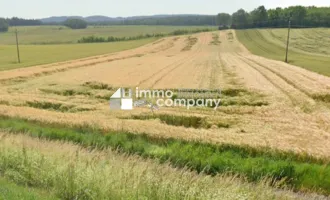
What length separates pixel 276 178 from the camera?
986 centimetres

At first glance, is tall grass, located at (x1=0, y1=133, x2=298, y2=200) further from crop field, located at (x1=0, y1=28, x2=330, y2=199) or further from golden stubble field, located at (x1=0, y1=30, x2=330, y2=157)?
Result: golden stubble field, located at (x1=0, y1=30, x2=330, y2=157)

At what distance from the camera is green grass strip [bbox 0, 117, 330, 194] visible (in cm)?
993

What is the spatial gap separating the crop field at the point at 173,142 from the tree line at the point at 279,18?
3815 inches

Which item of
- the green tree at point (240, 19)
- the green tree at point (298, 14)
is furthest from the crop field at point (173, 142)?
the green tree at point (240, 19)

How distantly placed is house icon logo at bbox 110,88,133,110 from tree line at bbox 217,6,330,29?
330 feet

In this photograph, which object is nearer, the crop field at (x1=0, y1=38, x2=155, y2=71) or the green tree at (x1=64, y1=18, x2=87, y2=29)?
the crop field at (x1=0, y1=38, x2=155, y2=71)

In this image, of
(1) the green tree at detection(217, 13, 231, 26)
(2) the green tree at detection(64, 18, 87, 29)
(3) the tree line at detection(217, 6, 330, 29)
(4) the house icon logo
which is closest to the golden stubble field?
(4) the house icon logo

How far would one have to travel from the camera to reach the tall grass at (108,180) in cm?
Result: 718

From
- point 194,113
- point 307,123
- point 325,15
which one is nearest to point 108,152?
point 194,113

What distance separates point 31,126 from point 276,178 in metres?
11.7

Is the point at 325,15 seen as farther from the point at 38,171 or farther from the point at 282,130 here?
the point at 38,171

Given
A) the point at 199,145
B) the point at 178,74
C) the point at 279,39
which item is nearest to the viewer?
the point at 199,145

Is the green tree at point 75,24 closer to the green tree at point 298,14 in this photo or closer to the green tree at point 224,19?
the green tree at point 224,19

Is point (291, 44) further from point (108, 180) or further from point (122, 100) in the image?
point (108, 180)
